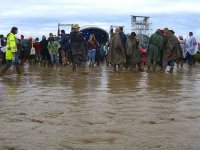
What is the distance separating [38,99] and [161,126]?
291 centimetres

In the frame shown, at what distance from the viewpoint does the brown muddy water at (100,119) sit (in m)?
4.59

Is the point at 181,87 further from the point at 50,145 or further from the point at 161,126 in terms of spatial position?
the point at 50,145

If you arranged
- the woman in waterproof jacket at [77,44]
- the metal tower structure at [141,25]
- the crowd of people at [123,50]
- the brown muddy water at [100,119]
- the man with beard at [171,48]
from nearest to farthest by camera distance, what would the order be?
1. the brown muddy water at [100,119]
2. the crowd of people at [123,50]
3. the woman in waterproof jacket at [77,44]
4. the man with beard at [171,48]
5. the metal tower structure at [141,25]

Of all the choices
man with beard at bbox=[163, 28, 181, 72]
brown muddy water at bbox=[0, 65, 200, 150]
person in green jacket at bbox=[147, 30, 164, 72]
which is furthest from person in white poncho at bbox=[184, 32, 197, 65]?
brown muddy water at bbox=[0, 65, 200, 150]

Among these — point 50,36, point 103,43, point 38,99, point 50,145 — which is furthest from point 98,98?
point 103,43

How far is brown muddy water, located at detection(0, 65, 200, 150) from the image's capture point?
4.59 m

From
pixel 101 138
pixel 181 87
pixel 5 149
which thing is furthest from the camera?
pixel 181 87

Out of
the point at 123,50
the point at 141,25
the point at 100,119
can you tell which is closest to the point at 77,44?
the point at 123,50

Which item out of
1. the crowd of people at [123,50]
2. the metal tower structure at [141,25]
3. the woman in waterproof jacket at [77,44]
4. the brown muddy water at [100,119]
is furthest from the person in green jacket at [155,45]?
the metal tower structure at [141,25]

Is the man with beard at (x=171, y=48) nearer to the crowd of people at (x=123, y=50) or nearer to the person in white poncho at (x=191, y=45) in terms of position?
the crowd of people at (x=123, y=50)

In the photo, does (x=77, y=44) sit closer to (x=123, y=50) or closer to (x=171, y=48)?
(x=123, y=50)

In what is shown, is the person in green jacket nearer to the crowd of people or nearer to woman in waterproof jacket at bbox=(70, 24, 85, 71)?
the crowd of people

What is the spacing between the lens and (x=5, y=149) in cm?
436

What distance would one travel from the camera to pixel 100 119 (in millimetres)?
5840
